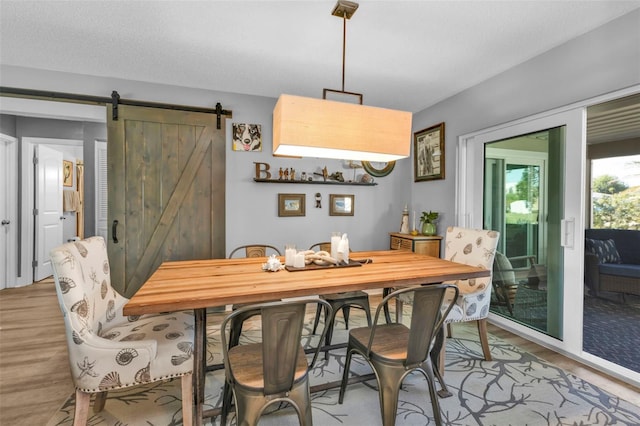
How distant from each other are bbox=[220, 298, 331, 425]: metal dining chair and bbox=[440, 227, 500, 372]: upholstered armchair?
1140 mm

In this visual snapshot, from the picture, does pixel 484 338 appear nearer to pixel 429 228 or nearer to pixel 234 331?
pixel 429 228

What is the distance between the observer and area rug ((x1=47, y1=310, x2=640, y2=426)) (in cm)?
172

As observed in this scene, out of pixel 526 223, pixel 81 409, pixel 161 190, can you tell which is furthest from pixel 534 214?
pixel 161 190

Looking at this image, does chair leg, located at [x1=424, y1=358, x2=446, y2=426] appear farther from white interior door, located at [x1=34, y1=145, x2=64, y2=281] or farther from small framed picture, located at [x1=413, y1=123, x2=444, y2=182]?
white interior door, located at [x1=34, y1=145, x2=64, y2=281]

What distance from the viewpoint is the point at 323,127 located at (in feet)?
→ 5.99

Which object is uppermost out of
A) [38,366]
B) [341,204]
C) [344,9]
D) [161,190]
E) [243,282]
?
[344,9]

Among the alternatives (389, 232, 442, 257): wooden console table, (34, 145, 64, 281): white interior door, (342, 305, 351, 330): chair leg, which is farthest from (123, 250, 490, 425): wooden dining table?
(34, 145, 64, 281): white interior door

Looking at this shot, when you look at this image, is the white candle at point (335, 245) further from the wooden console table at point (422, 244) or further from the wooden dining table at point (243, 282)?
the wooden console table at point (422, 244)

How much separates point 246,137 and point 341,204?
1471 mm

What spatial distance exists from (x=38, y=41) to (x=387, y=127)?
114 inches

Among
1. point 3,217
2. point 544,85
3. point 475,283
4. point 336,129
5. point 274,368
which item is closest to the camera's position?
point 274,368

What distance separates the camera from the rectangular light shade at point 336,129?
5.82ft

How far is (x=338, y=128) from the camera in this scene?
1.85 meters

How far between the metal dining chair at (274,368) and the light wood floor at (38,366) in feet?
4.34
